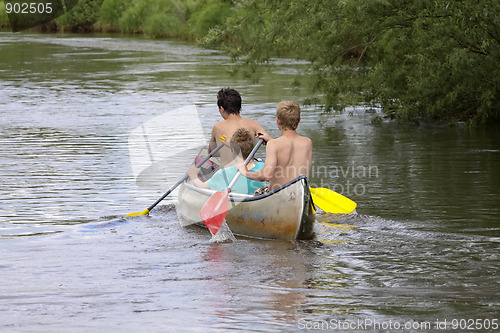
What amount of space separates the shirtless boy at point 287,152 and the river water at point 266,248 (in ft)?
2.20

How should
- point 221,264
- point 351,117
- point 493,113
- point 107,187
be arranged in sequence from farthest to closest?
point 351,117 → point 493,113 → point 107,187 → point 221,264

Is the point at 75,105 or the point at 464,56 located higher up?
the point at 464,56

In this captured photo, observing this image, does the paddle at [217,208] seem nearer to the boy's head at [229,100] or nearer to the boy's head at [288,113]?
the boy's head at [288,113]

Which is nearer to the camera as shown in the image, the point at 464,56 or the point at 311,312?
the point at 311,312

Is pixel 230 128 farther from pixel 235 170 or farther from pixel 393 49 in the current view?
pixel 393 49

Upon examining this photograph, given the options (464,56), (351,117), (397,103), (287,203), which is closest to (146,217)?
(287,203)

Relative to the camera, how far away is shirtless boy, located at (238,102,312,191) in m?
8.25

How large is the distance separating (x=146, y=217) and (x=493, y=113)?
9259 millimetres

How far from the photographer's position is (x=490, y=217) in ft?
31.1

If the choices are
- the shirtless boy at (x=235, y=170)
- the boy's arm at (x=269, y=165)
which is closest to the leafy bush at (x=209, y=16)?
the shirtless boy at (x=235, y=170)

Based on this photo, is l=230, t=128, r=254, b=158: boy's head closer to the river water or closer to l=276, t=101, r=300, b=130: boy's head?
l=276, t=101, r=300, b=130: boy's head

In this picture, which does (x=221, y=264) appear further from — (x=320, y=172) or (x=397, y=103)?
(x=397, y=103)

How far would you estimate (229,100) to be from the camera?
9562 mm

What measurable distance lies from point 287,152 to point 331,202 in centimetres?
123
